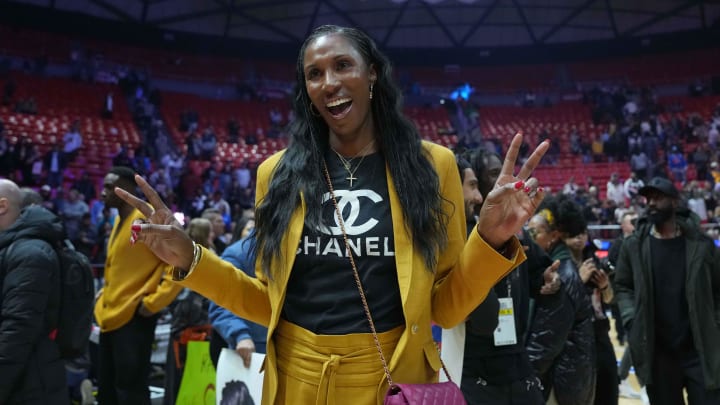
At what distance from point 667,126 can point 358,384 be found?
19245mm

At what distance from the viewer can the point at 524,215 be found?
4.28ft

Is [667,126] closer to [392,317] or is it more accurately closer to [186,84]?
[186,84]

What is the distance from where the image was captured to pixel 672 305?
11.4 ft

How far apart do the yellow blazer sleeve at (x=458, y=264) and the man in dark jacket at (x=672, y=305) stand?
2.38m

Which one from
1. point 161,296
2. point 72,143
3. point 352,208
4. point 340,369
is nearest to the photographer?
point 340,369

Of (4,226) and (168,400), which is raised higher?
(4,226)

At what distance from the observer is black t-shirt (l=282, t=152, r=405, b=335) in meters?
1.45

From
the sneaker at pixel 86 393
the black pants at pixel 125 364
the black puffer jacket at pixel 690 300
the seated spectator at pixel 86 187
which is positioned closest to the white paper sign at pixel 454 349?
the black puffer jacket at pixel 690 300

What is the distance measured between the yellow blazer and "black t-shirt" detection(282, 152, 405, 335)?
3 centimetres

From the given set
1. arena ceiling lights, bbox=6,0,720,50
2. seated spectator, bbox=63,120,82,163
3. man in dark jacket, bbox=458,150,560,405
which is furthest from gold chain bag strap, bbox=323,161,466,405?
arena ceiling lights, bbox=6,0,720,50

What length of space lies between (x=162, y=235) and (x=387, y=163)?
57cm

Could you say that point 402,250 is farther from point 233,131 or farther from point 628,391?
point 233,131

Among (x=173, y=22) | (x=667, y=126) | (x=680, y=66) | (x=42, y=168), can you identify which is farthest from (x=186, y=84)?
(x=680, y=66)

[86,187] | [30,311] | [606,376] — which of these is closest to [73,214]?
[86,187]
